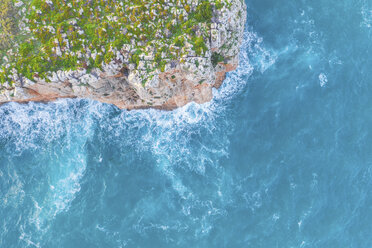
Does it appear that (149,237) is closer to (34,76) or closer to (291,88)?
(34,76)

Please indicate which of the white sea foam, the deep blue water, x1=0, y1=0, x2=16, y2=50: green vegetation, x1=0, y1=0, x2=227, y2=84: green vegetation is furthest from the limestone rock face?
x1=0, y1=0, x2=16, y2=50: green vegetation

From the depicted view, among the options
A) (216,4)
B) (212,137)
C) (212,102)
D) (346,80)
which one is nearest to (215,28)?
(216,4)

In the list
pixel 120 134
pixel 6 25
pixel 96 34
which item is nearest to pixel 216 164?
pixel 120 134

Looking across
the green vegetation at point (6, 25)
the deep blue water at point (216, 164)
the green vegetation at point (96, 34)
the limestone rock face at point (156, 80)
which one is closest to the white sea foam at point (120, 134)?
the deep blue water at point (216, 164)

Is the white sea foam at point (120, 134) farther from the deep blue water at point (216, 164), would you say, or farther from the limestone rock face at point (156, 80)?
the limestone rock face at point (156, 80)

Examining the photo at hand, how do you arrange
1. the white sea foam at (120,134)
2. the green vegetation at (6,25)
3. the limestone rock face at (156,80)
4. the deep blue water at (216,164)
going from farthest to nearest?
the white sea foam at (120,134), the deep blue water at (216,164), the green vegetation at (6,25), the limestone rock face at (156,80)
